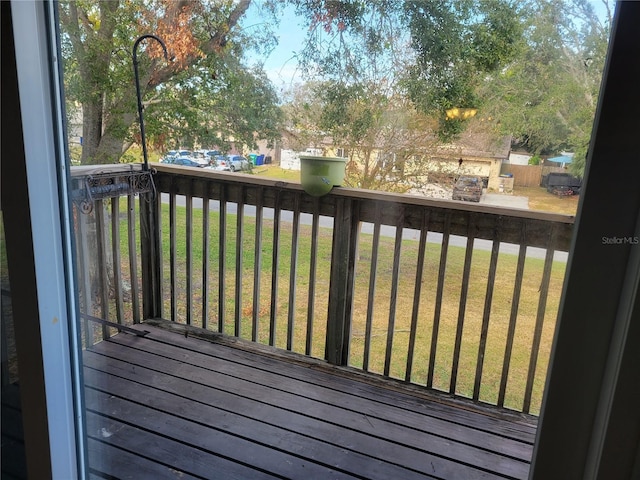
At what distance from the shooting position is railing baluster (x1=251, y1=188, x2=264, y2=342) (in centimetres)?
217

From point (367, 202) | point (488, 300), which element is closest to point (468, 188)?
point (488, 300)

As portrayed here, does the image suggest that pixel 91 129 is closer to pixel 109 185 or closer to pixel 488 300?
pixel 109 185

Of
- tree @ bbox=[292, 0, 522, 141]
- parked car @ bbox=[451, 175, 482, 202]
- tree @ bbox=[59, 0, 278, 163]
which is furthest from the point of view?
parked car @ bbox=[451, 175, 482, 202]

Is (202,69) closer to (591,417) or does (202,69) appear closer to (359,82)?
(359,82)

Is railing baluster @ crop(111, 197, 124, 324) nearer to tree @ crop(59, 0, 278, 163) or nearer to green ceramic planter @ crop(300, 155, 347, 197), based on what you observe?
tree @ crop(59, 0, 278, 163)

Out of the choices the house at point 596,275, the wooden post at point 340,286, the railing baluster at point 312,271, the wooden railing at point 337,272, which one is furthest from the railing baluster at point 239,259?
the house at point 596,275

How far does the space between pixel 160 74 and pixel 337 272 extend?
1116mm

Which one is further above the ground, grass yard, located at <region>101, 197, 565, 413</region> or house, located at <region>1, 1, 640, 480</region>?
house, located at <region>1, 1, 640, 480</region>

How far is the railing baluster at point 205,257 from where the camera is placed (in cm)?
229

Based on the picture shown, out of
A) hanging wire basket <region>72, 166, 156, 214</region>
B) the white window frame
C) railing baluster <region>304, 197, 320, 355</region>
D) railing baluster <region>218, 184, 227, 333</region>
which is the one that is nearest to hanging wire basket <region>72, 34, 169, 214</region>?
hanging wire basket <region>72, 166, 156, 214</region>

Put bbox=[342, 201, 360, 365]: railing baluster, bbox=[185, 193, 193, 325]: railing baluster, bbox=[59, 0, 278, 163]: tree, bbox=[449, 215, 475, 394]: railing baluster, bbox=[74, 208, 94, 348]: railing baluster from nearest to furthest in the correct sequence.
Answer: bbox=[74, 208, 94, 348]: railing baluster < bbox=[59, 0, 278, 163]: tree < bbox=[449, 215, 475, 394]: railing baluster < bbox=[342, 201, 360, 365]: railing baluster < bbox=[185, 193, 193, 325]: railing baluster

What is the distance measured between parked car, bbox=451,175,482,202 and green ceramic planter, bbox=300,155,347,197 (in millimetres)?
546

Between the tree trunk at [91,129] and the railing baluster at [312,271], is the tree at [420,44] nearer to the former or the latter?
the railing baluster at [312,271]

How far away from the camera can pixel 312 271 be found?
217cm
